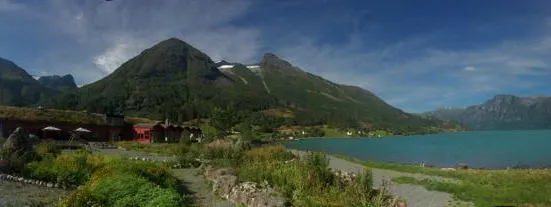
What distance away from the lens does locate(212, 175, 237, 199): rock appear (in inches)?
764

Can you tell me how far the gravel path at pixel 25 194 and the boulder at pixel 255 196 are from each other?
254 inches

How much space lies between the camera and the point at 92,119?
260ft

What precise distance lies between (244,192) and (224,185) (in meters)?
2.66

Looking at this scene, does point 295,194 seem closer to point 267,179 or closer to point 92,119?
point 267,179

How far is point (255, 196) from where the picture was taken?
16516mm

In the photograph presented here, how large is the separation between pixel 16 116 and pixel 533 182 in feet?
211

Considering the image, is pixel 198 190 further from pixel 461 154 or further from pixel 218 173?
pixel 461 154

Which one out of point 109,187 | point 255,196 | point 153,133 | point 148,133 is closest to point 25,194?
point 109,187

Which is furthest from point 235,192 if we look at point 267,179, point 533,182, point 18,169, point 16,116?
point 16,116

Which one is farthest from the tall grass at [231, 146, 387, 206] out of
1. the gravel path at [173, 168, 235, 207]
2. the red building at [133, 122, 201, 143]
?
the red building at [133, 122, 201, 143]

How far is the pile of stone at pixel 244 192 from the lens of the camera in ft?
51.1

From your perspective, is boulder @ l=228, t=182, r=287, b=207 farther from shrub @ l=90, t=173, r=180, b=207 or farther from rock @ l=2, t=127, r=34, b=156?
rock @ l=2, t=127, r=34, b=156

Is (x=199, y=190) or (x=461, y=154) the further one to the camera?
(x=461, y=154)

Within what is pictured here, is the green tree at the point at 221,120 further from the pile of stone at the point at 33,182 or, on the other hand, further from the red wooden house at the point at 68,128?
Answer: the pile of stone at the point at 33,182
